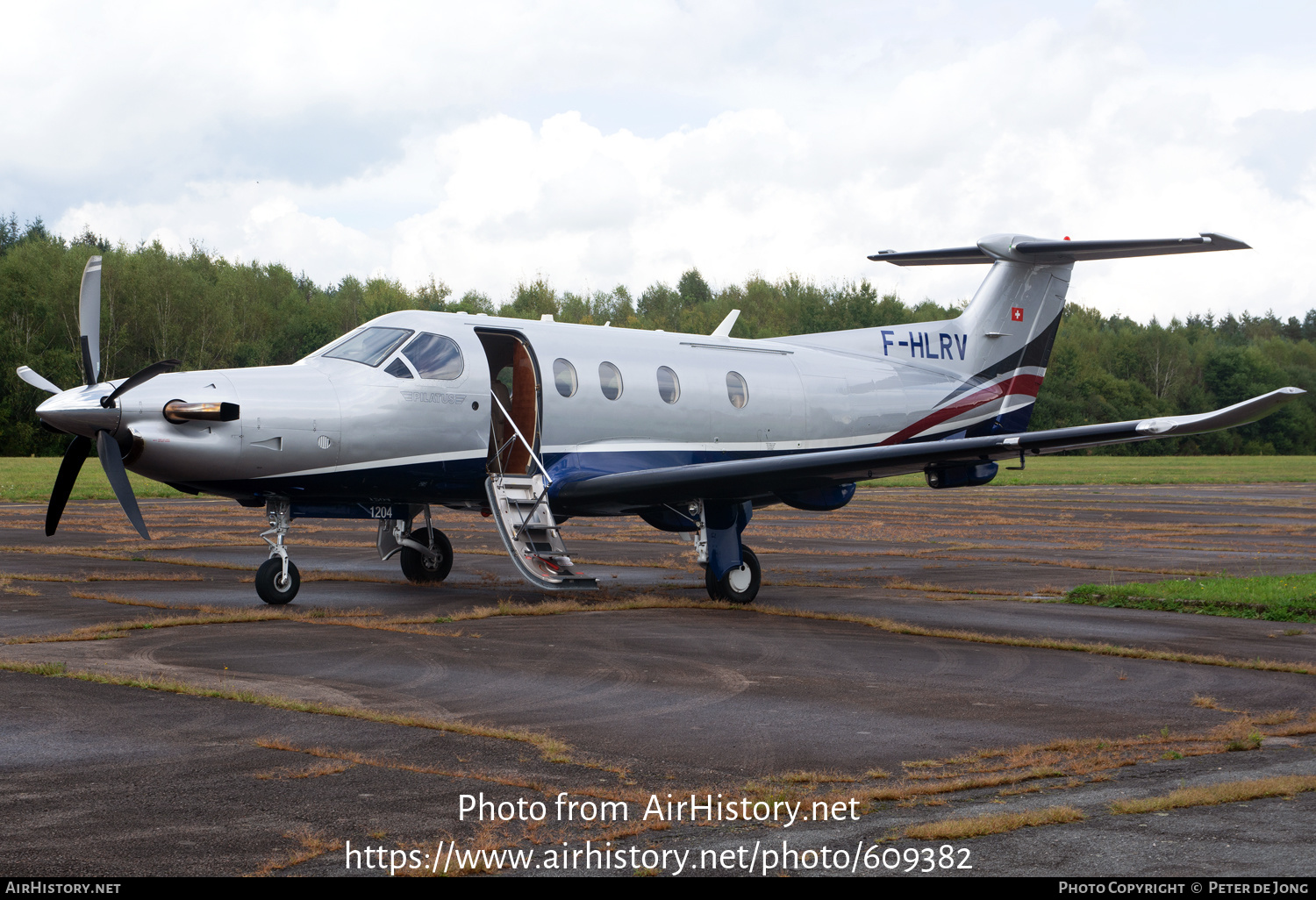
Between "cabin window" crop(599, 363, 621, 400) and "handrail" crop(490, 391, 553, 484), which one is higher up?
"cabin window" crop(599, 363, 621, 400)

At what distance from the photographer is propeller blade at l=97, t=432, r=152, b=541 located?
469 inches

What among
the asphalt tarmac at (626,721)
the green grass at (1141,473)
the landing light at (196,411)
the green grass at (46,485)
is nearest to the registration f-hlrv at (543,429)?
the landing light at (196,411)

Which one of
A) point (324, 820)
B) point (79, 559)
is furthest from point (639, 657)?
point (79, 559)

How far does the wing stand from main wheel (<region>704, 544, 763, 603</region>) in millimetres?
916

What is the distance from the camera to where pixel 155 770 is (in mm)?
6152

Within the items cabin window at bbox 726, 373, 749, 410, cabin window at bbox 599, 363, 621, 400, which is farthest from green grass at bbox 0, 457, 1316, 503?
cabin window at bbox 726, 373, 749, 410

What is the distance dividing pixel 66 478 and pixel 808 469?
27.0 feet

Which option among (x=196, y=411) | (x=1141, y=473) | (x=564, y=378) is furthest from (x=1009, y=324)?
(x=1141, y=473)

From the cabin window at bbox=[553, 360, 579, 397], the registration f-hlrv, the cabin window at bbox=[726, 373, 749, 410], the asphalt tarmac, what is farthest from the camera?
the cabin window at bbox=[726, 373, 749, 410]

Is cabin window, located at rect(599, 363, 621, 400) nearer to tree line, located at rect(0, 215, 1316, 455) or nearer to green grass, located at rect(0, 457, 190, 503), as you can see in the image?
green grass, located at rect(0, 457, 190, 503)

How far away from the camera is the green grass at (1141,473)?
167ft

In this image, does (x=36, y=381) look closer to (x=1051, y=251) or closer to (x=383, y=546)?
(x=383, y=546)

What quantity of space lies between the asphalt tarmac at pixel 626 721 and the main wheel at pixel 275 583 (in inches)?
9.0
